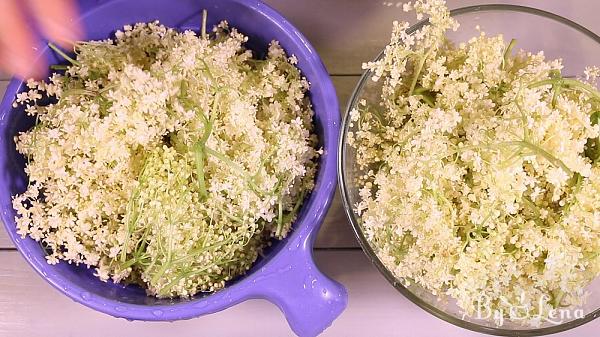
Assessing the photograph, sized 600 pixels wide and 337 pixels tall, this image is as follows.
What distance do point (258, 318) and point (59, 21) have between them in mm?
465

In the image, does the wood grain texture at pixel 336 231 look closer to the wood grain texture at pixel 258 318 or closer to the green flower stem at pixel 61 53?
the wood grain texture at pixel 258 318

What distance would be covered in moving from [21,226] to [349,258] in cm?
43

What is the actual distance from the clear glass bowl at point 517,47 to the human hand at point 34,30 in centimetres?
36

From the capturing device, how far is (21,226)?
0.74 metres

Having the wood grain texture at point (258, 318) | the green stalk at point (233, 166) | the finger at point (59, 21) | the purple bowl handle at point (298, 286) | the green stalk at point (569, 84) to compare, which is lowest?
the wood grain texture at point (258, 318)

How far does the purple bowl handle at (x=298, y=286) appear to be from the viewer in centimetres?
74

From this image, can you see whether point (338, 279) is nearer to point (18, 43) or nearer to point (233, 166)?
point (233, 166)

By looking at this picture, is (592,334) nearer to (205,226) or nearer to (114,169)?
(205,226)

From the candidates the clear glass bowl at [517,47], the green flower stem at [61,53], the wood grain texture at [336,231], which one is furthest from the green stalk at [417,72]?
the green flower stem at [61,53]

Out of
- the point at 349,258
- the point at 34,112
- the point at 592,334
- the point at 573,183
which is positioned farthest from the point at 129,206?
the point at 592,334

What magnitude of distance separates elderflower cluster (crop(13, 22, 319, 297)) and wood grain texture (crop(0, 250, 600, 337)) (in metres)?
0.13

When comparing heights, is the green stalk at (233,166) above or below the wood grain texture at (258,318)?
above

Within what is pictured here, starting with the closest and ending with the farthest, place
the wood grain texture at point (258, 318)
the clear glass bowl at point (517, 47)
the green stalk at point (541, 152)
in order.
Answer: the green stalk at point (541, 152) → the clear glass bowl at point (517, 47) → the wood grain texture at point (258, 318)

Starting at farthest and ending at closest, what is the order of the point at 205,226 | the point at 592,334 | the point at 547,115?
the point at 592,334 < the point at 205,226 < the point at 547,115
